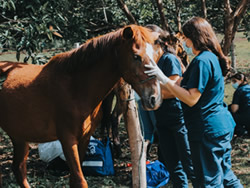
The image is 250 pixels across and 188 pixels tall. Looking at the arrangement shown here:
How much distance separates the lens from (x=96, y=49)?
11.5 feet

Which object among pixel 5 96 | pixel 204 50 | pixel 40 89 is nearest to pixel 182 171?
pixel 204 50

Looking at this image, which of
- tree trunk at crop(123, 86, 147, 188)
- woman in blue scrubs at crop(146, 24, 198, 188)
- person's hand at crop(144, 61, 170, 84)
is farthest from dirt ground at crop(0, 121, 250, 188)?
person's hand at crop(144, 61, 170, 84)

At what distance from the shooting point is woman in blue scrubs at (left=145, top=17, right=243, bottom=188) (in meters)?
3.01

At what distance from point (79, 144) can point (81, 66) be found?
0.90 m

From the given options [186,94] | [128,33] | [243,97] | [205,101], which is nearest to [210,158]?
[205,101]

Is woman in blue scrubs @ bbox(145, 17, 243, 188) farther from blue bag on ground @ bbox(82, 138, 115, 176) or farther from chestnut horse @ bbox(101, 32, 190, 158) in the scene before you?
blue bag on ground @ bbox(82, 138, 115, 176)

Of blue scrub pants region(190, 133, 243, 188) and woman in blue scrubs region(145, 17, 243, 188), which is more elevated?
woman in blue scrubs region(145, 17, 243, 188)

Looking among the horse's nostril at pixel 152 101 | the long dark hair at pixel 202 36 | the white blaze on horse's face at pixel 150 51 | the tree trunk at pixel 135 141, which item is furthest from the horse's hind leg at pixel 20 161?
the long dark hair at pixel 202 36

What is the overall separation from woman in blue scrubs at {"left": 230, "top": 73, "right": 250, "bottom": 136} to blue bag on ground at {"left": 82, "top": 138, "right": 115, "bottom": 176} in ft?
9.44

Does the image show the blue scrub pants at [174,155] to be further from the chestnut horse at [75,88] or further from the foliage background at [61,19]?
the foliage background at [61,19]

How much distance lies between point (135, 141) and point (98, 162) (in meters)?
1.48

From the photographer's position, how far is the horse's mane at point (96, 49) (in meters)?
3.28

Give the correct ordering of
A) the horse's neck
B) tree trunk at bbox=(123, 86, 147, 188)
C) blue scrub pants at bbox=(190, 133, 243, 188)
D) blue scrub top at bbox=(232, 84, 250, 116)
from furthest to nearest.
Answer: blue scrub top at bbox=(232, 84, 250, 116) → tree trunk at bbox=(123, 86, 147, 188) → the horse's neck → blue scrub pants at bbox=(190, 133, 243, 188)

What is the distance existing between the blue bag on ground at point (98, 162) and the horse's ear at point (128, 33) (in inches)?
102
